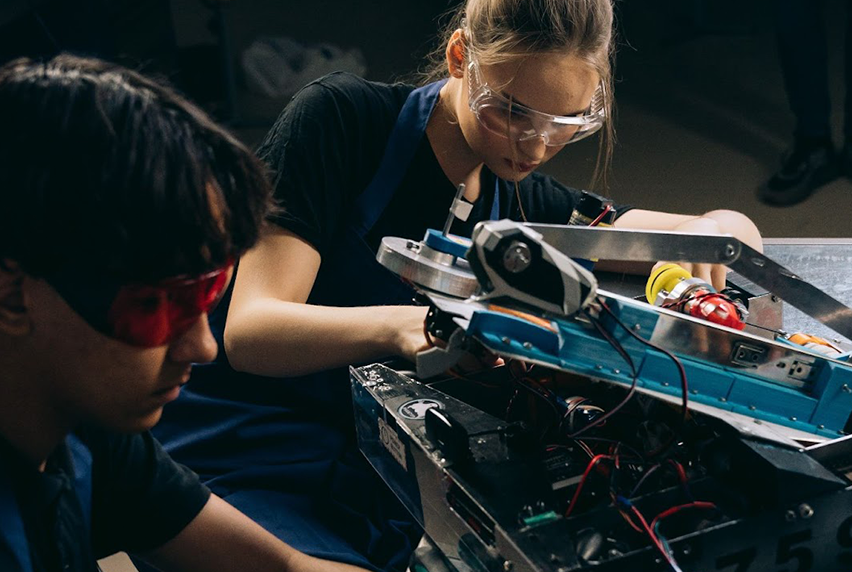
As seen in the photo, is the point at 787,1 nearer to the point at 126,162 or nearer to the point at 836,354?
the point at 836,354

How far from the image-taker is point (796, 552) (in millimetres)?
974

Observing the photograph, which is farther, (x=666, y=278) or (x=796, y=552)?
(x=666, y=278)

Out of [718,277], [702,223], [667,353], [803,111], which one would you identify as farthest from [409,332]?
[803,111]

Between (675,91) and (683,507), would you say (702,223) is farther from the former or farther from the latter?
(675,91)

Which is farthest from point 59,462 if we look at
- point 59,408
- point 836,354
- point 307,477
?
point 836,354

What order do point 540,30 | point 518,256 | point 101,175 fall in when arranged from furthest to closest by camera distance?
1. point 540,30
2. point 518,256
3. point 101,175

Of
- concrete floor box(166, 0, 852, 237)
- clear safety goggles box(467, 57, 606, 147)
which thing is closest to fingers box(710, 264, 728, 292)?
clear safety goggles box(467, 57, 606, 147)

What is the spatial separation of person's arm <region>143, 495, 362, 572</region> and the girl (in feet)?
0.23

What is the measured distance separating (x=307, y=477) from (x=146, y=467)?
296 mm

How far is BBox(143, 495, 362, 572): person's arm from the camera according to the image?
109 centimetres

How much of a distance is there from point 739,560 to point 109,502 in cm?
71

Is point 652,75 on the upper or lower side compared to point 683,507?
lower

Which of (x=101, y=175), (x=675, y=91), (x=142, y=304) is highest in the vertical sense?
(x=101, y=175)

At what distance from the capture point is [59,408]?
0.89 metres
